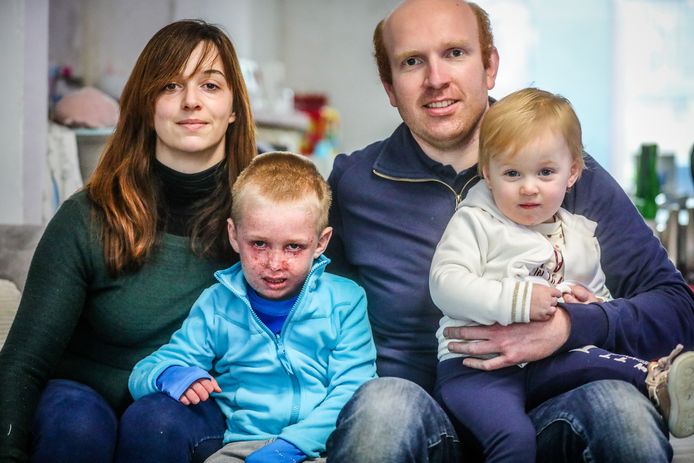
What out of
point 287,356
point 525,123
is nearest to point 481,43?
point 525,123

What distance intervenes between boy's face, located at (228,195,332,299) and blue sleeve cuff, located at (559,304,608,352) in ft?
1.63

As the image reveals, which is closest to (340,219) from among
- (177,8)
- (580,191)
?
(580,191)

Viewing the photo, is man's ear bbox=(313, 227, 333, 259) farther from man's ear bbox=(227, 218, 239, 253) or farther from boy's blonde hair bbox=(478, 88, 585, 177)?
boy's blonde hair bbox=(478, 88, 585, 177)

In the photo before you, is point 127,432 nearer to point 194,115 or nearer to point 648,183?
point 194,115

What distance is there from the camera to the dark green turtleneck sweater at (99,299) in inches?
66.8

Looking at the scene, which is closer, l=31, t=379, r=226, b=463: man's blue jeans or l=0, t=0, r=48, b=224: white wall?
l=31, t=379, r=226, b=463: man's blue jeans

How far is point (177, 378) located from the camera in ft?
5.22

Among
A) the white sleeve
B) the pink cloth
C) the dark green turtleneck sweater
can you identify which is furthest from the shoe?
the pink cloth

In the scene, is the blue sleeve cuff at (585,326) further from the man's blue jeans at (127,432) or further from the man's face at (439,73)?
the man's blue jeans at (127,432)

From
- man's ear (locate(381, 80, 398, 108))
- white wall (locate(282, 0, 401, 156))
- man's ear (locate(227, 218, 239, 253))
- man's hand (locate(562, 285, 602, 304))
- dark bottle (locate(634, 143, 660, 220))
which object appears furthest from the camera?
white wall (locate(282, 0, 401, 156))

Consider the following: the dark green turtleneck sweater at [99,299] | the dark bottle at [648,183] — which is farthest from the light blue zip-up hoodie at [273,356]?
the dark bottle at [648,183]

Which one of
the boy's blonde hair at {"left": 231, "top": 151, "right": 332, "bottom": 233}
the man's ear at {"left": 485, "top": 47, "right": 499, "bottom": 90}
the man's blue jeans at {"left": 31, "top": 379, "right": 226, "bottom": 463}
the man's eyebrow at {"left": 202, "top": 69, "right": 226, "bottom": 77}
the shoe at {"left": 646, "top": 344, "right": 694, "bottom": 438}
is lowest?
the man's blue jeans at {"left": 31, "top": 379, "right": 226, "bottom": 463}

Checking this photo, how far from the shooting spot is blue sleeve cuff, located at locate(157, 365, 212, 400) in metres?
1.57

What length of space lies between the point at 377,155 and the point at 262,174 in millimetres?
337
